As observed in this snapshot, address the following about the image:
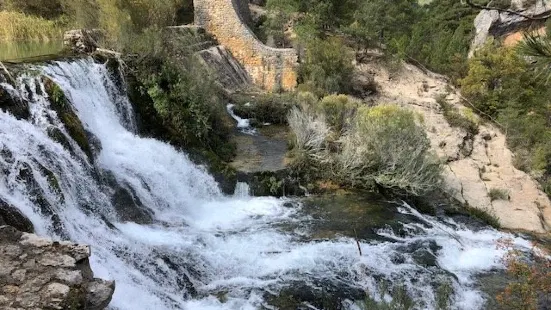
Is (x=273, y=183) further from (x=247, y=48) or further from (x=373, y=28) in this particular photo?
(x=373, y=28)

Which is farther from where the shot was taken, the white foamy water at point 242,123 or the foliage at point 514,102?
the foliage at point 514,102

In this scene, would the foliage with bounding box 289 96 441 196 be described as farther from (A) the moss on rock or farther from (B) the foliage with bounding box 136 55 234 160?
(A) the moss on rock

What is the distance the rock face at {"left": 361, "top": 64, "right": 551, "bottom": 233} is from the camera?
11.5m

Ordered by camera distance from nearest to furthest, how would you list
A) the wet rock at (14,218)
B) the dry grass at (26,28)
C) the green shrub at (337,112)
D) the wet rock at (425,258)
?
1. the wet rock at (14,218)
2. the wet rock at (425,258)
3. the green shrub at (337,112)
4. the dry grass at (26,28)

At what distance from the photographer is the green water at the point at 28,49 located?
34.5ft

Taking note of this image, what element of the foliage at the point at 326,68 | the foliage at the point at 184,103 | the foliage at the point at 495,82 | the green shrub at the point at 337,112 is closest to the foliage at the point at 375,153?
the green shrub at the point at 337,112

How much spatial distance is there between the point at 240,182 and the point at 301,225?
193cm

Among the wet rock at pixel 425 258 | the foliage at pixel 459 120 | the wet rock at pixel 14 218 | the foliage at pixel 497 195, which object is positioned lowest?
the foliage at pixel 497 195

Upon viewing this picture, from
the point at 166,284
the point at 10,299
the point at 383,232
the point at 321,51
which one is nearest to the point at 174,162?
the point at 166,284

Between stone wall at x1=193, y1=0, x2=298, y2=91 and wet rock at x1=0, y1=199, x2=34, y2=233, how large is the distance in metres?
11.7

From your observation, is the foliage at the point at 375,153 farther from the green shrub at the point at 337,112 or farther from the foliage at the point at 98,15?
the foliage at the point at 98,15

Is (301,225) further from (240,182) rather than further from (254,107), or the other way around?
(254,107)

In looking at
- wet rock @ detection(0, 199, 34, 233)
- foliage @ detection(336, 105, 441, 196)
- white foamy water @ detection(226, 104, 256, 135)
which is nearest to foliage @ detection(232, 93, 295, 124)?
white foamy water @ detection(226, 104, 256, 135)

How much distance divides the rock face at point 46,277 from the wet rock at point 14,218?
0.72m
